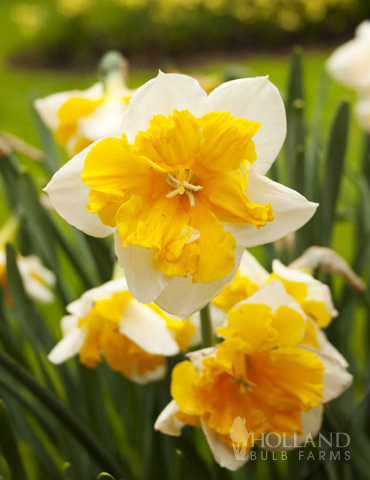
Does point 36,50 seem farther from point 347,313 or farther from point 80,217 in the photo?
point 80,217

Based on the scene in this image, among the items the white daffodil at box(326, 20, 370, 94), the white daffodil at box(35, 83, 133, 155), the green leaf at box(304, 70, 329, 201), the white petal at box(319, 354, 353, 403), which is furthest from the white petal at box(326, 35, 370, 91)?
the white petal at box(319, 354, 353, 403)

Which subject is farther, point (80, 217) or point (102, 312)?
point (102, 312)

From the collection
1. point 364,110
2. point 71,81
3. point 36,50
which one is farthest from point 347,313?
point 36,50

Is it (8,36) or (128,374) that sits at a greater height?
(128,374)

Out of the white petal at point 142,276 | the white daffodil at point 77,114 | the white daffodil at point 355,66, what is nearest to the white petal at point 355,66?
the white daffodil at point 355,66

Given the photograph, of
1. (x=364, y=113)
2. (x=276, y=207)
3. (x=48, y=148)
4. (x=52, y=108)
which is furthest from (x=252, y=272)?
(x=48, y=148)

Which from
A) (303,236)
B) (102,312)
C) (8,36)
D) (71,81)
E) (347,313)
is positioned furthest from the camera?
(8,36)

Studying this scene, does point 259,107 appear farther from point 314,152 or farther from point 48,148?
point 48,148
